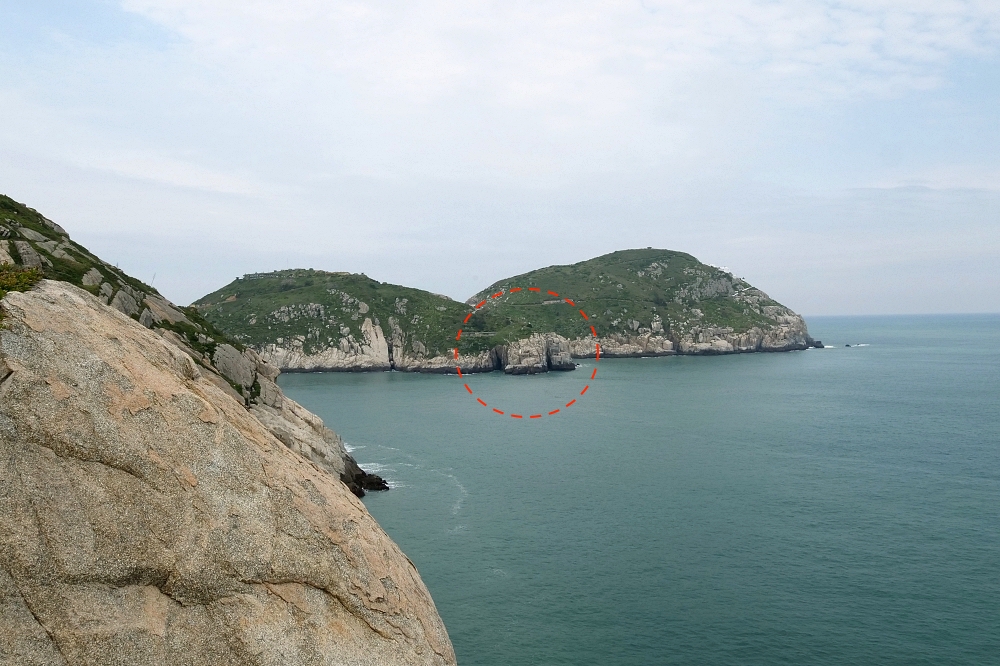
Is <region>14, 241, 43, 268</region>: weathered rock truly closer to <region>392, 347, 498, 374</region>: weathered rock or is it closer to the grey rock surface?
the grey rock surface

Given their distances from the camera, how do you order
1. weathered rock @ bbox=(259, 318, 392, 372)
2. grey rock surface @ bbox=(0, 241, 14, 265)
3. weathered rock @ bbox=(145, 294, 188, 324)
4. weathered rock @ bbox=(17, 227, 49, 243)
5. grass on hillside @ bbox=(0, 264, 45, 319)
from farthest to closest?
weathered rock @ bbox=(259, 318, 392, 372)
weathered rock @ bbox=(145, 294, 188, 324)
weathered rock @ bbox=(17, 227, 49, 243)
grey rock surface @ bbox=(0, 241, 14, 265)
grass on hillside @ bbox=(0, 264, 45, 319)

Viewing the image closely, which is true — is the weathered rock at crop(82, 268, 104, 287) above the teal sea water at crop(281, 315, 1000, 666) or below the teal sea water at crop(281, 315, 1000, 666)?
above

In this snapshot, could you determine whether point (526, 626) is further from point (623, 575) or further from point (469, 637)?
point (623, 575)

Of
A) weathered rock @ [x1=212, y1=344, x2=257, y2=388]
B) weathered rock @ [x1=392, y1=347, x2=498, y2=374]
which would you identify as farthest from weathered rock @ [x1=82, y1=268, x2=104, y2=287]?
weathered rock @ [x1=392, y1=347, x2=498, y2=374]

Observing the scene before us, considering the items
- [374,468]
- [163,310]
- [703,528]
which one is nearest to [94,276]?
[163,310]

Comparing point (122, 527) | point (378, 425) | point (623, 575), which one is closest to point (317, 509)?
point (122, 527)

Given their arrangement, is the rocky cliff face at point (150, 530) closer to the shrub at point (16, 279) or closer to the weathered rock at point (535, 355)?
the shrub at point (16, 279)

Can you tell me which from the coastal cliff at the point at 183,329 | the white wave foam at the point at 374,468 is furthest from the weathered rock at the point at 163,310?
the white wave foam at the point at 374,468
